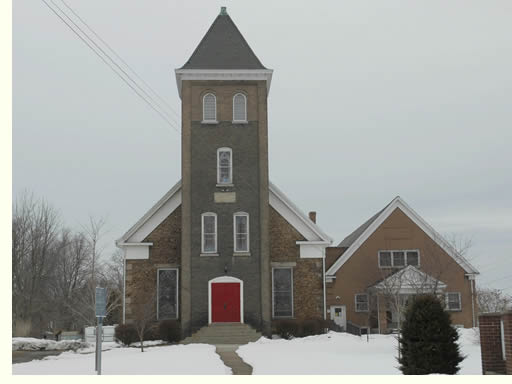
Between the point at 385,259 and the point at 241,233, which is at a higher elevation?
the point at 241,233

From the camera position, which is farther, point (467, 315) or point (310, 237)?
point (467, 315)

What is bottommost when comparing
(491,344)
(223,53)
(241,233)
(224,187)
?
(491,344)

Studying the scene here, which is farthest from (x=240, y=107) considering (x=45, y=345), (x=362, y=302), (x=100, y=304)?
(x=100, y=304)

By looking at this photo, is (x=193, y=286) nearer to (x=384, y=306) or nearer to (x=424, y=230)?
(x=384, y=306)

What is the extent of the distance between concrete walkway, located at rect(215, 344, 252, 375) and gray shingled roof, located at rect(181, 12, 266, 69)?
13718 mm

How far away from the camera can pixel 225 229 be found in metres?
33.3

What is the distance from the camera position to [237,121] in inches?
1342

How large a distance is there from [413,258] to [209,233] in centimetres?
1411

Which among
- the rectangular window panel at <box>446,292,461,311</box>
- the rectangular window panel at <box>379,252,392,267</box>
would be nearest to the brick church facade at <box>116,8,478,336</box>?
the rectangular window panel at <box>379,252,392,267</box>

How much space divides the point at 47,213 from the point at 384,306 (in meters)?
30.2

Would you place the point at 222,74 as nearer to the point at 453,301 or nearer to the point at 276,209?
the point at 276,209

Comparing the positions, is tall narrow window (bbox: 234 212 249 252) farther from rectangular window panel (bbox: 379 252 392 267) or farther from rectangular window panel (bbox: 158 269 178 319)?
rectangular window panel (bbox: 379 252 392 267)

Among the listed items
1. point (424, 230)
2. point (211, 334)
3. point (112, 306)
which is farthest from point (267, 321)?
point (112, 306)

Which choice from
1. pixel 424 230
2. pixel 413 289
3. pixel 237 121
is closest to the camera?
pixel 237 121
